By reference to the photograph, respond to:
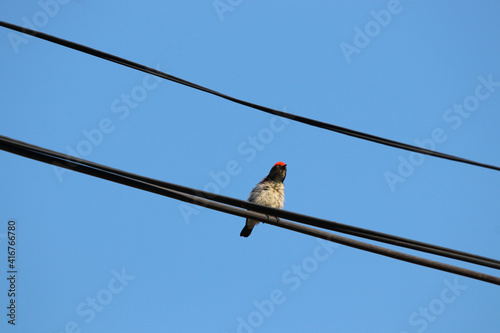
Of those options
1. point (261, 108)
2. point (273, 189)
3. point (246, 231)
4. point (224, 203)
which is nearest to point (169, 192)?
point (224, 203)

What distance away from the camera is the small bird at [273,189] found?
8.76 metres

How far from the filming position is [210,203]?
171 inches

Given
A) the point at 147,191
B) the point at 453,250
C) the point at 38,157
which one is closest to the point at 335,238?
the point at 453,250

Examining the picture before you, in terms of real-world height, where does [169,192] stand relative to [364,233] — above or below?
above

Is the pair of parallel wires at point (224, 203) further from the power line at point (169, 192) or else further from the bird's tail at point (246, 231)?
the bird's tail at point (246, 231)

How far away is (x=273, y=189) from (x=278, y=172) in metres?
0.32

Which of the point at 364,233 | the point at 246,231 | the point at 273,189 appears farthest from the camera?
the point at 246,231

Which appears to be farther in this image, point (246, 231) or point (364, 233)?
point (246, 231)

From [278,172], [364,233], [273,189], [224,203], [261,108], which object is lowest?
[364,233]

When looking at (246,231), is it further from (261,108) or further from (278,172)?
(261,108)

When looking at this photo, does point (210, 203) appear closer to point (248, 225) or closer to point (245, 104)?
point (245, 104)

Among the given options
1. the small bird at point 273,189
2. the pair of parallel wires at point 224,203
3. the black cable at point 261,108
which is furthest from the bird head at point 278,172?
the pair of parallel wires at point 224,203

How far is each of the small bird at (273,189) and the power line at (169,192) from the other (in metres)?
4.05

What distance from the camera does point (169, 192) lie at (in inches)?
165
